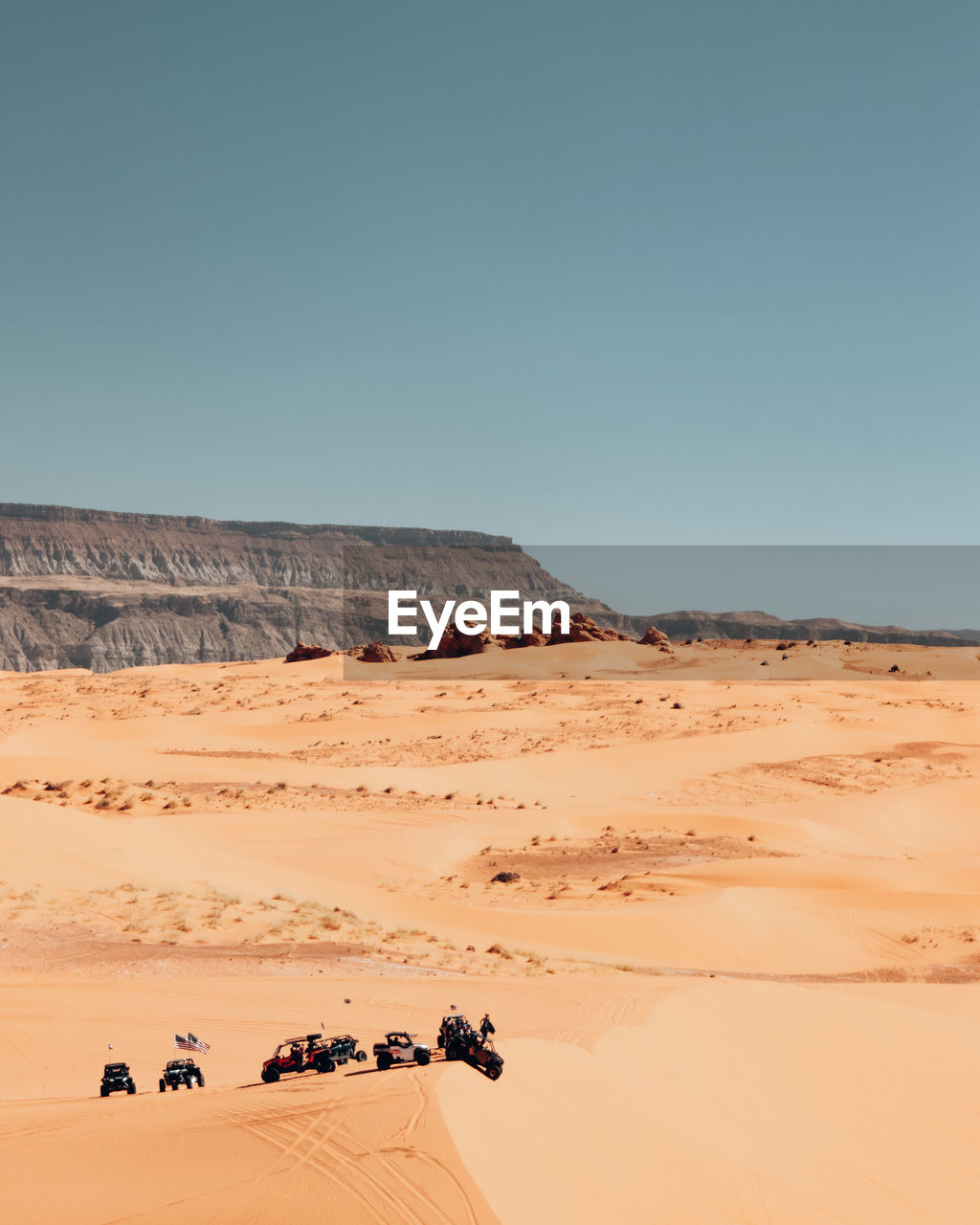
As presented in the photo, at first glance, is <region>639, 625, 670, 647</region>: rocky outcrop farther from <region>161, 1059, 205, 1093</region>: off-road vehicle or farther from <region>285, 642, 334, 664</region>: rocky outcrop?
<region>161, 1059, 205, 1093</region>: off-road vehicle

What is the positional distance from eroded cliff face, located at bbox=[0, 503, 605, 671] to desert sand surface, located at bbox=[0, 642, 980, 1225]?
10798 centimetres

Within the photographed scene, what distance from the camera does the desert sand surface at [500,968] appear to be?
15.7 ft

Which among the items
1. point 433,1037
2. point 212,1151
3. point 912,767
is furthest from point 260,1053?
point 912,767

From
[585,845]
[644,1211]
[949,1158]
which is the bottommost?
[585,845]

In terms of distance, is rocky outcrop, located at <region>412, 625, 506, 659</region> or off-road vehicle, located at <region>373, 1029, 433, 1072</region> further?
rocky outcrop, located at <region>412, 625, 506, 659</region>

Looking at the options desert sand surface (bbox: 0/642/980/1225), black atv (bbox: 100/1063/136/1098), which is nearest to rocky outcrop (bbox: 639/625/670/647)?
desert sand surface (bbox: 0/642/980/1225)

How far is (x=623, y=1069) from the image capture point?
7020 millimetres

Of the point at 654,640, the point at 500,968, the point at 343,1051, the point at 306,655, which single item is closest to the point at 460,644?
the point at 306,655

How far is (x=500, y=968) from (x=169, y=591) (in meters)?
156

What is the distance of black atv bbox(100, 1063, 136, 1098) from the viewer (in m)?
5.91

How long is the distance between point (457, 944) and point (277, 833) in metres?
7.89

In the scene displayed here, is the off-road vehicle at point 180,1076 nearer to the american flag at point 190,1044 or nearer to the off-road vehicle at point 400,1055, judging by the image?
the american flag at point 190,1044

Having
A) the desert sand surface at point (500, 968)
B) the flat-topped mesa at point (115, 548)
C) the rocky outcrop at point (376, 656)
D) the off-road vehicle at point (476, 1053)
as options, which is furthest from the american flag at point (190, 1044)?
the flat-topped mesa at point (115, 548)

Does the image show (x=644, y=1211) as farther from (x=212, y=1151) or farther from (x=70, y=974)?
(x=70, y=974)
